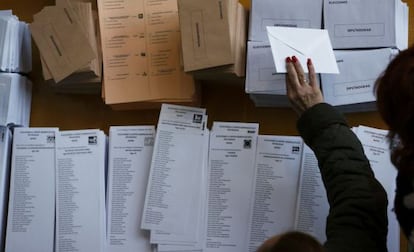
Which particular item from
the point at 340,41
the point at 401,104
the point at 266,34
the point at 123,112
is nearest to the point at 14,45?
the point at 123,112

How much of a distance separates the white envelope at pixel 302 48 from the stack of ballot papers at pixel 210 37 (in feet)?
0.39

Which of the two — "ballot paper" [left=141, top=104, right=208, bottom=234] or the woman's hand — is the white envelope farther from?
"ballot paper" [left=141, top=104, right=208, bottom=234]

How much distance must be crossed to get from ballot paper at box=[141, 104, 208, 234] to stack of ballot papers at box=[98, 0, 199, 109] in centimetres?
7

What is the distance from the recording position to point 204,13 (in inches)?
66.4

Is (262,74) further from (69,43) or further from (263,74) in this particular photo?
(69,43)

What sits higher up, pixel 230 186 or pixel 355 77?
pixel 355 77

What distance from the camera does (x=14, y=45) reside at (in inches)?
75.4

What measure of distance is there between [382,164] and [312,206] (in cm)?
22

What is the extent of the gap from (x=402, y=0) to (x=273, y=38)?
0.49m

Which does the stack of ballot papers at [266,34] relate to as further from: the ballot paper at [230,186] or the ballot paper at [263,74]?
the ballot paper at [230,186]

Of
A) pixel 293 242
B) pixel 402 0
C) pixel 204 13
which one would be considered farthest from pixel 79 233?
pixel 402 0

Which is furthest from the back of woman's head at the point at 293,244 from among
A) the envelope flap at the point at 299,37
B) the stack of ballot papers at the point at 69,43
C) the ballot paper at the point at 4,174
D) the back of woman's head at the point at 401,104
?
the ballot paper at the point at 4,174

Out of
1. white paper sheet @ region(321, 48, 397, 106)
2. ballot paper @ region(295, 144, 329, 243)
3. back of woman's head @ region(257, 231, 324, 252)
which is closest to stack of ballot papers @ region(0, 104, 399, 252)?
ballot paper @ region(295, 144, 329, 243)

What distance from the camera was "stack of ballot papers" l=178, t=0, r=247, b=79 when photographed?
1.67m
